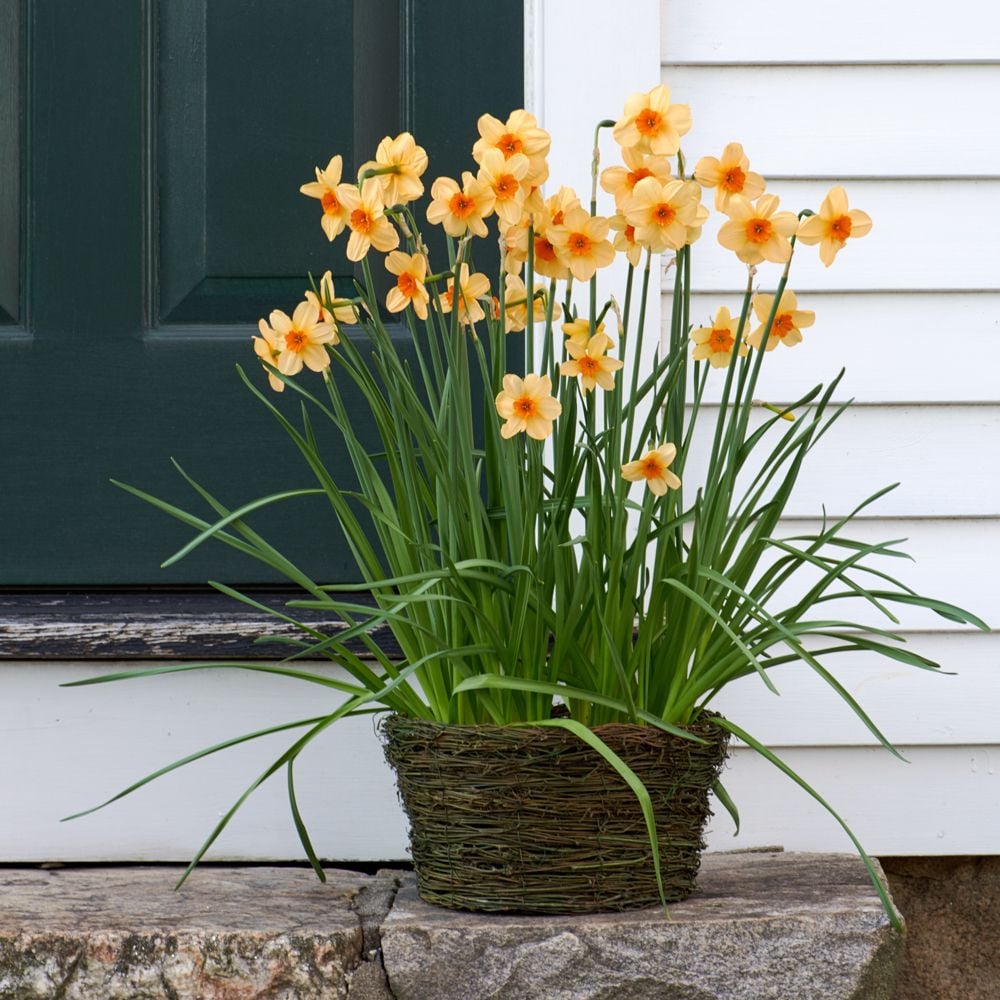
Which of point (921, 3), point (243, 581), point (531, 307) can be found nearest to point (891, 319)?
point (921, 3)

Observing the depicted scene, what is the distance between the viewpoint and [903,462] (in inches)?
57.9

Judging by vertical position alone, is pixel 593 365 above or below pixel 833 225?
below

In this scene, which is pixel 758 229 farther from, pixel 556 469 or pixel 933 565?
pixel 933 565

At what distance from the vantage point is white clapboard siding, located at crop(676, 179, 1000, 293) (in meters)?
1.47

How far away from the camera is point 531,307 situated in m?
1.04

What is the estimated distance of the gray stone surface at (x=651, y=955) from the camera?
1.01 m

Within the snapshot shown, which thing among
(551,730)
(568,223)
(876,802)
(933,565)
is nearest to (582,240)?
(568,223)

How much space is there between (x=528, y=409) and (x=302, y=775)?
2.20 feet

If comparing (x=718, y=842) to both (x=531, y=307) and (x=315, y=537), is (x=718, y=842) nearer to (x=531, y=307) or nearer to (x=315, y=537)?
(x=315, y=537)

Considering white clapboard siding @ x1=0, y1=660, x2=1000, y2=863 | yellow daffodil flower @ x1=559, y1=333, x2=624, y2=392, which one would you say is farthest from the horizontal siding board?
yellow daffodil flower @ x1=559, y1=333, x2=624, y2=392

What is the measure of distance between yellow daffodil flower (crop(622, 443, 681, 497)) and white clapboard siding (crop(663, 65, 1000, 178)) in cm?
61

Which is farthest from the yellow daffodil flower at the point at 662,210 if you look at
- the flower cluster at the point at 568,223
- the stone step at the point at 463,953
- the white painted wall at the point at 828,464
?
the stone step at the point at 463,953

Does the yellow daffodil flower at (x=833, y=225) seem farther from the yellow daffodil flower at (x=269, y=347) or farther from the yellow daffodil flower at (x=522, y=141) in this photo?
the yellow daffodil flower at (x=269, y=347)

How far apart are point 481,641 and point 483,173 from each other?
42 centimetres
